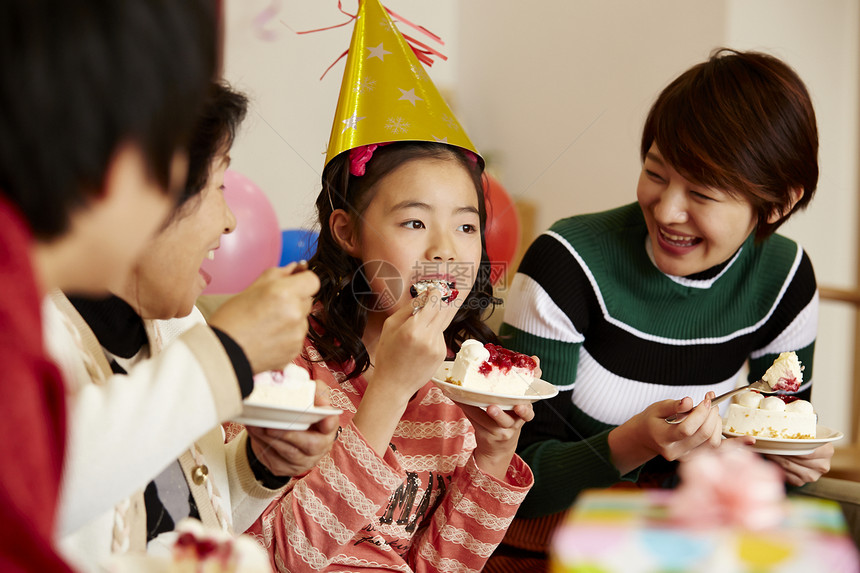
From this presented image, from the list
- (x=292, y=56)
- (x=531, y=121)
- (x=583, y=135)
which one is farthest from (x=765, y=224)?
(x=531, y=121)

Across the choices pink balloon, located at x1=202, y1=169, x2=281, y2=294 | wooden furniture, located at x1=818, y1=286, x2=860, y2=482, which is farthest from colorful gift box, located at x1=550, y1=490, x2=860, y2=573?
pink balloon, located at x1=202, y1=169, x2=281, y2=294

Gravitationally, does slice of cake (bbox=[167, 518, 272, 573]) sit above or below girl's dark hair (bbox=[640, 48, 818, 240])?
below

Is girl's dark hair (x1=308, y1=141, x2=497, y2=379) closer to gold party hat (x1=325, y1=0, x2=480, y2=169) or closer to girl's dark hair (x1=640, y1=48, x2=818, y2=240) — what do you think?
gold party hat (x1=325, y1=0, x2=480, y2=169)

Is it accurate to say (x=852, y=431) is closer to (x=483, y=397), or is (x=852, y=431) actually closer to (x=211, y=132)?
→ (x=483, y=397)

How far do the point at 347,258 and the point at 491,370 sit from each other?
0.37 meters

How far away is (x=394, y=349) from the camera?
3.46 feet

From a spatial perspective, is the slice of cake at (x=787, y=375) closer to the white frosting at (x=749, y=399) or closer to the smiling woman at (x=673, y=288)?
the white frosting at (x=749, y=399)

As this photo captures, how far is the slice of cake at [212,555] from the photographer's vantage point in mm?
518

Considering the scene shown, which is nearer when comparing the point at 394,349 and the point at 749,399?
the point at 394,349

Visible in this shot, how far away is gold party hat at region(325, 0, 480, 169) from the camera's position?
51.7 inches

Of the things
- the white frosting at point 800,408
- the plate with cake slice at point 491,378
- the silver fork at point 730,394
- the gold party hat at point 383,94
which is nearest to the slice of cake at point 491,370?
the plate with cake slice at point 491,378

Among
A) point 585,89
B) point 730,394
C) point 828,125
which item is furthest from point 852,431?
point 585,89

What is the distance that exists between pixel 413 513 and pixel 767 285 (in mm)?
879

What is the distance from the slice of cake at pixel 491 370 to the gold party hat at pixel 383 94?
0.38 meters
